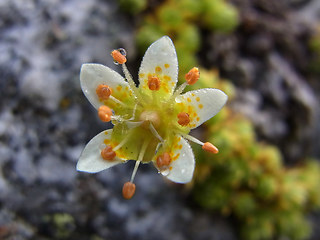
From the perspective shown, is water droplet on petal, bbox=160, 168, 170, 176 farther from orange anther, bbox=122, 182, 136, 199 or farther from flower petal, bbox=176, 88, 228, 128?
flower petal, bbox=176, 88, 228, 128

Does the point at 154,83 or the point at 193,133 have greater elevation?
the point at 154,83

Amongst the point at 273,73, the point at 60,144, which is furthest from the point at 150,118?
the point at 273,73

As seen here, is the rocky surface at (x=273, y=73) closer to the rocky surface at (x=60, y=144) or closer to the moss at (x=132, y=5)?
the moss at (x=132, y=5)

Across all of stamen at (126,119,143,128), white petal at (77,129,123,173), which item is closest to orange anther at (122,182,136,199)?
white petal at (77,129,123,173)

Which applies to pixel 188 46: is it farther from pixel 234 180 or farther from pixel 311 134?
pixel 311 134

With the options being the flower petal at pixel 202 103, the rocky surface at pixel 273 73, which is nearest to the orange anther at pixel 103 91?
the flower petal at pixel 202 103

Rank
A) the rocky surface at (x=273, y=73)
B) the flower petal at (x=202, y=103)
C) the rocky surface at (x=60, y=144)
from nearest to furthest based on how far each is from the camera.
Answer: the flower petal at (x=202, y=103), the rocky surface at (x=60, y=144), the rocky surface at (x=273, y=73)

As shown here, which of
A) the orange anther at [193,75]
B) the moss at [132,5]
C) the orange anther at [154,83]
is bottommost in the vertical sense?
the orange anther at [154,83]

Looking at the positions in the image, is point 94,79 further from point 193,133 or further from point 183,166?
point 193,133
